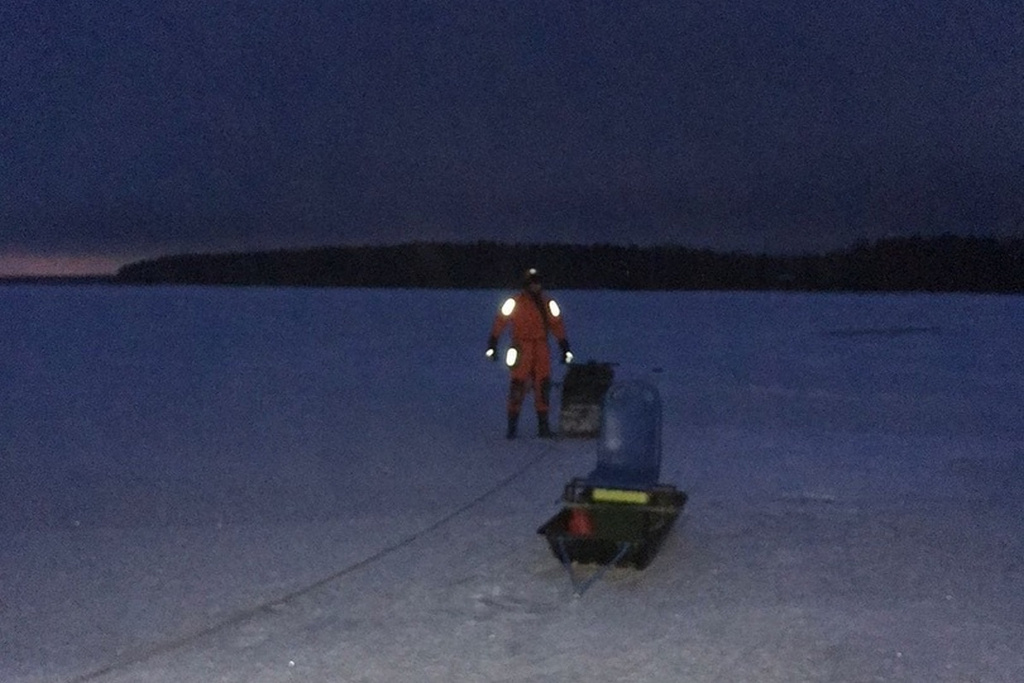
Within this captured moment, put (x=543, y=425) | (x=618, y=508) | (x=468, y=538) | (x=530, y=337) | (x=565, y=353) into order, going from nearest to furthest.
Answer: (x=618, y=508) → (x=468, y=538) → (x=565, y=353) → (x=530, y=337) → (x=543, y=425)

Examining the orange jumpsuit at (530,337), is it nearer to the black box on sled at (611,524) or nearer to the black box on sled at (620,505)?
the black box on sled at (620,505)

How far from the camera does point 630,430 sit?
7.57m

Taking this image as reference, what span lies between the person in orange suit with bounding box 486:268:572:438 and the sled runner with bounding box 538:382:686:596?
4.06 metres

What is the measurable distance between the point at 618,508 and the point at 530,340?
5.16 meters

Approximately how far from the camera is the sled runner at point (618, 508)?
6484 millimetres

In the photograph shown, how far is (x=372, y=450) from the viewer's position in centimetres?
1122

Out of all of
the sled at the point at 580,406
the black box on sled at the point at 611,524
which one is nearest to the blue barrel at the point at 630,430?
the black box on sled at the point at 611,524

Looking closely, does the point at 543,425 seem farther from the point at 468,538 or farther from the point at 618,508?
the point at 618,508

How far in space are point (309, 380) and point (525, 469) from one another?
8.69 m

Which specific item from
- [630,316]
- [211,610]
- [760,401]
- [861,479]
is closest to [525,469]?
[861,479]

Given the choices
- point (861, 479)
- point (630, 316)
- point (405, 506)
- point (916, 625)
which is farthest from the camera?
point (630, 316)

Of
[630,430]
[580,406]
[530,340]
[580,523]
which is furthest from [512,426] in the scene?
[580,523]

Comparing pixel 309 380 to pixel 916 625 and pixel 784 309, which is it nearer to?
pixel 916 625

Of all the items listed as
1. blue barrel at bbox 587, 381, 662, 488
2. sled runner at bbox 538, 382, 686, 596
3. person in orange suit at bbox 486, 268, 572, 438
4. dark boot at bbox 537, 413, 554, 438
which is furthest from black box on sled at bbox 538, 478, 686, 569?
dark boot at bbox 537, 413, 554, 438
